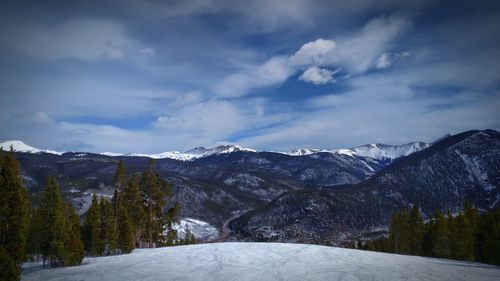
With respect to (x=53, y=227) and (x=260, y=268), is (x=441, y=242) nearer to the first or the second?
(x=260, y=268)

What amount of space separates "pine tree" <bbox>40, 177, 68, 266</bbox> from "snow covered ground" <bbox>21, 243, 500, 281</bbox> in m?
3.09

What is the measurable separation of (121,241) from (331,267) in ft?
104

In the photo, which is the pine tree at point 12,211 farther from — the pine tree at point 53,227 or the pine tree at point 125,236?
the pine tree at point 125,236

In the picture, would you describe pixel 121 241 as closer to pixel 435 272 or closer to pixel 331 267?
pixel 331 267

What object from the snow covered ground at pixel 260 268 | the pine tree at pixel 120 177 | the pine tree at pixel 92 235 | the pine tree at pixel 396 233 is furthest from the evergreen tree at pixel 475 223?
the pine tree at pixel 92 235

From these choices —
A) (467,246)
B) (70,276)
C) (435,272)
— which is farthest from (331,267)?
(467,246)

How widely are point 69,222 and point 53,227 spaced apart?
3.32m

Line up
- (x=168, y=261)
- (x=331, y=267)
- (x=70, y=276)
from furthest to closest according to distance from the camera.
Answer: (x=168, y=261) < (x=331, y=267) < (x=70, y=276)

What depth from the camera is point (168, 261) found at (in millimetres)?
36094

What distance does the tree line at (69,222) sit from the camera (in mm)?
32125

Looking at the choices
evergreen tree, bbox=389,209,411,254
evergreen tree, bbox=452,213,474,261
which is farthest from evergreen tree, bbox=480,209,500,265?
evergreen tree, bbox=389,209,411,254

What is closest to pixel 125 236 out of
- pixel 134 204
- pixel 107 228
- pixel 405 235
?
pixel 107 228

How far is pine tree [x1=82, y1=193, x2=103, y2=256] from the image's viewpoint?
2087 inches

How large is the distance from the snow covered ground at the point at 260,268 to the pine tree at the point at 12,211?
114 inches
